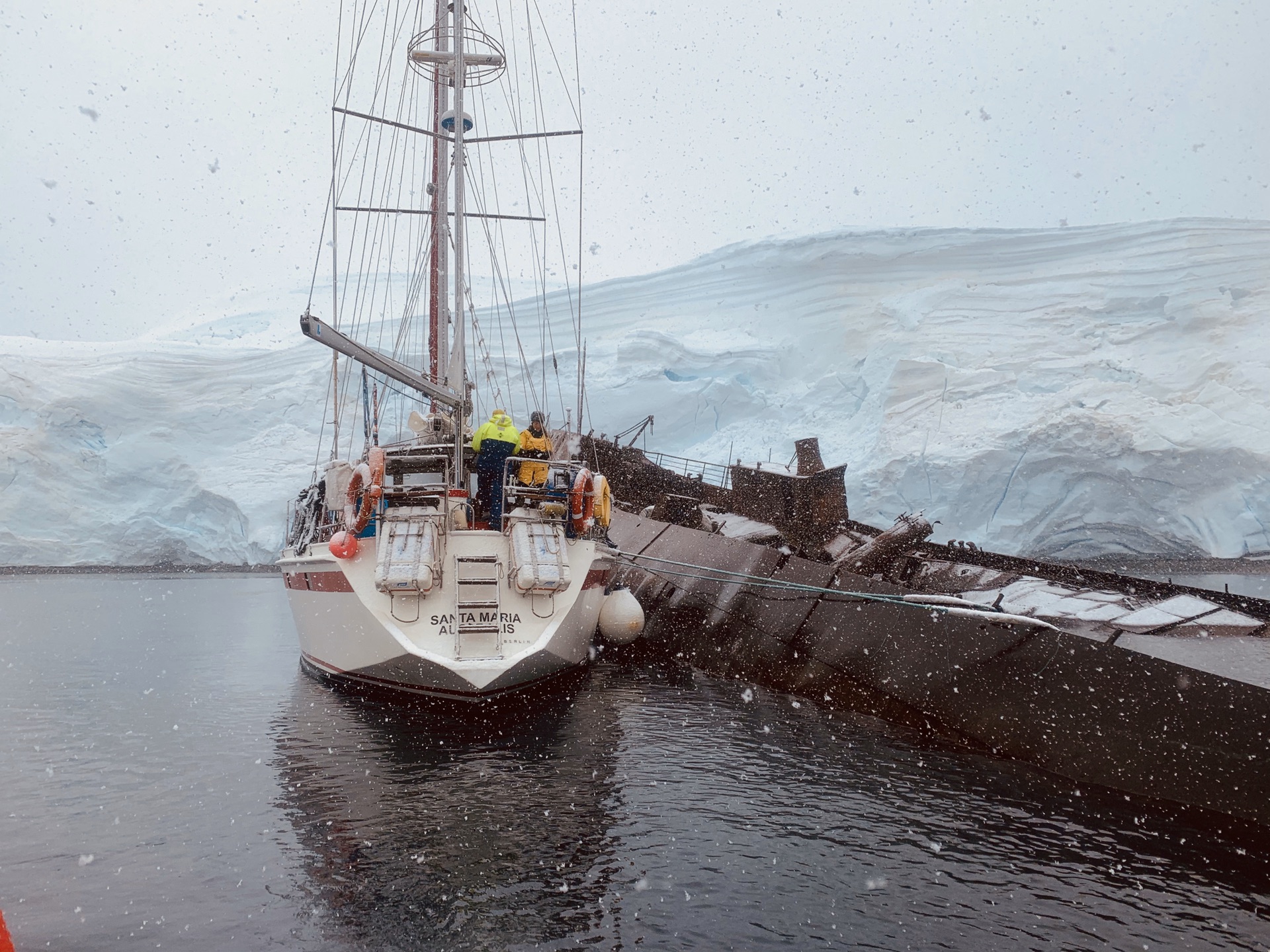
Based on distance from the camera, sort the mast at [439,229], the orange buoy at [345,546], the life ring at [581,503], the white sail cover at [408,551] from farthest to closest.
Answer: the mast at [439,229], the life ring at [581,503], the orange buoy at [345,546], the white sail cover at [408,551]

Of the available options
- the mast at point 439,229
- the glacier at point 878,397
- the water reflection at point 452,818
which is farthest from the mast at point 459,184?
the glacier at point 878,397

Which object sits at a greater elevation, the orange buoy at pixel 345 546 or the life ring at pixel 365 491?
the life ring at pixel 365 491

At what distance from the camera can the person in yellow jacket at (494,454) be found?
33.2 ft

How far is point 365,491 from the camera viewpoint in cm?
915

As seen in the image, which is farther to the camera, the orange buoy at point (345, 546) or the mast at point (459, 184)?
the mast at point (459, 184)

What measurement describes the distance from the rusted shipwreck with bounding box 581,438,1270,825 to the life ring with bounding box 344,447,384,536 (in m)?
3.46

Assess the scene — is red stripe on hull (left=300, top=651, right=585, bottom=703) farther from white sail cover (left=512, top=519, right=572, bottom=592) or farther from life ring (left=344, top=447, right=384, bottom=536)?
life ring (left=344, top=447, right=384, bottom=536)

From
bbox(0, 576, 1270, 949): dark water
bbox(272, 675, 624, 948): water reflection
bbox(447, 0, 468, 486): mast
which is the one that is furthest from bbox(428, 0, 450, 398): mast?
bbox(0, 576, 1270, 949): dark water

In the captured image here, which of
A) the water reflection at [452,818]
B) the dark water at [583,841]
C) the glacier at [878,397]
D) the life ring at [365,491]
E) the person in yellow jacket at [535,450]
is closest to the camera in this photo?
the dark water at [583,841]

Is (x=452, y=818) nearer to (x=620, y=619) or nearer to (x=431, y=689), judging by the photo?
(x=431, y=689)

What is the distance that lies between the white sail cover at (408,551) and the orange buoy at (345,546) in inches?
12.5

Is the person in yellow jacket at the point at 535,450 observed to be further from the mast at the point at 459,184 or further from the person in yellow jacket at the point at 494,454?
the mast at the point at 459,184

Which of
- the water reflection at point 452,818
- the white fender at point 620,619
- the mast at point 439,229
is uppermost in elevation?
the mast at point 439,229

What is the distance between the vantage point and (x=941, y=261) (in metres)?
39.5
